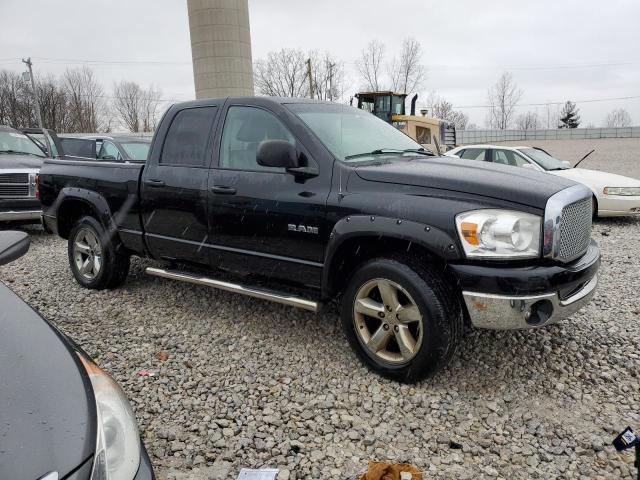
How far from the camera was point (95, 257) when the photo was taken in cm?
507

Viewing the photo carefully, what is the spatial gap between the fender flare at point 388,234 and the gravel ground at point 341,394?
2.51 feet

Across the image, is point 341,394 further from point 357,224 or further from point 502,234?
point 502,234

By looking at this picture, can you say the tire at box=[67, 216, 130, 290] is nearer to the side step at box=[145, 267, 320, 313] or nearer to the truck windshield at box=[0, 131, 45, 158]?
the side step at box=[145, 267, 320, 313]

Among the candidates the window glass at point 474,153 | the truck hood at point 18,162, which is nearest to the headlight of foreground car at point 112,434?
the truck hood at point 18,162

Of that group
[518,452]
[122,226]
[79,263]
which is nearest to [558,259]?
[518,452]

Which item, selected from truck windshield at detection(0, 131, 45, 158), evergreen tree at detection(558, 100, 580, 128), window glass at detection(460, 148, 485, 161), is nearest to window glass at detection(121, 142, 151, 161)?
truck windshield at detection(0, 131, 45, 158)

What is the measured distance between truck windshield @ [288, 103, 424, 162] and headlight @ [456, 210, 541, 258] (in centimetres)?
108

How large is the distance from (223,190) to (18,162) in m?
6.07

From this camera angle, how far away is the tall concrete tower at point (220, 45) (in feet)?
92.7

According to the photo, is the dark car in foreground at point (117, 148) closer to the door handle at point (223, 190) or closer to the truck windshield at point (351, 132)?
the door handle at point (223, 190)

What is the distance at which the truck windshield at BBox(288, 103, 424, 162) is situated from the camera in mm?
3598

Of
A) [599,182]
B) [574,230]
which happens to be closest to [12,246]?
[574,230]

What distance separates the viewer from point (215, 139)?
13.4 feet

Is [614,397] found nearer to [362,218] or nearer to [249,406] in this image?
[362,218]
